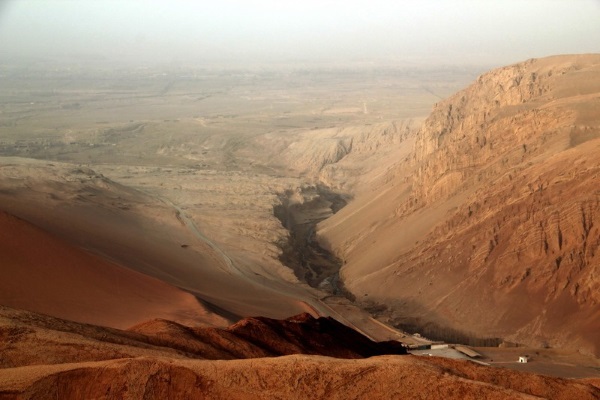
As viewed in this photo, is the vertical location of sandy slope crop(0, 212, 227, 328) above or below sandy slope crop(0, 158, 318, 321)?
above

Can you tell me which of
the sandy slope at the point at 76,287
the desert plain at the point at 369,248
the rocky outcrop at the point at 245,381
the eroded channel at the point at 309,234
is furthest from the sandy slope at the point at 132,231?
the rocky outcrop at the point at 245,381

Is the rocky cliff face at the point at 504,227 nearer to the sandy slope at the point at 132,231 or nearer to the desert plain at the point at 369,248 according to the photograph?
the desert plain at the point at 369,248

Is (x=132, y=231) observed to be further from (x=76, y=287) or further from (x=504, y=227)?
(x=504, y=227)

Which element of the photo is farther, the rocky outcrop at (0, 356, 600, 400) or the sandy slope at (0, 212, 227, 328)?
the sandy slope at (0, 212, 227, 328)

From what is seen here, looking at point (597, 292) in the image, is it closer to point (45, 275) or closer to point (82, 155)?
point (45, 275)

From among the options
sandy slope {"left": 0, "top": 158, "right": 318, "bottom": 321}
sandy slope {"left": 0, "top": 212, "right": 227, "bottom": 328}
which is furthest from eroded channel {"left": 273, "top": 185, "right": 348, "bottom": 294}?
sandy slope {"left": 0, "top": 212, "right": 227, "bottom": 328}

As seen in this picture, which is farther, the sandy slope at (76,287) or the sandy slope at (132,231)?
the sandy slope at (132,231)

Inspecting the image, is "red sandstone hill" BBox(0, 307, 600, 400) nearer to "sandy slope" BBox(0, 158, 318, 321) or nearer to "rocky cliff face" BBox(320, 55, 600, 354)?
"sandy slope" BBox(0, 158, 318, 321)

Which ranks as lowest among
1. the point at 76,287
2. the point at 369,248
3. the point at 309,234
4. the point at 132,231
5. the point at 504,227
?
the point at 309,234

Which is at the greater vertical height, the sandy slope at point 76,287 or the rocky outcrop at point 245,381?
the rocky outcrop at point 245,381

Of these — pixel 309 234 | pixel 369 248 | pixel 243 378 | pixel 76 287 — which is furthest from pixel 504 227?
pixel 243 378
